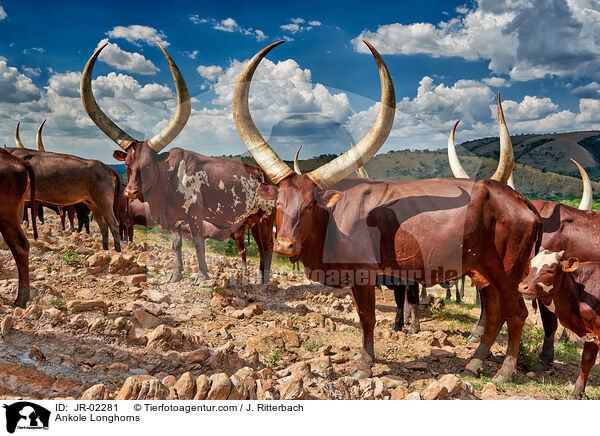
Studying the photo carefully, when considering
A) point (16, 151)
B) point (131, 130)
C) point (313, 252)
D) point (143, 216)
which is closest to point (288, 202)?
point (313, 252)

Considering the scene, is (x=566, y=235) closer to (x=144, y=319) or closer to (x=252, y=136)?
(x=252, y=136)

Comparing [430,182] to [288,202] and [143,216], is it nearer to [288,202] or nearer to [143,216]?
[288,202]

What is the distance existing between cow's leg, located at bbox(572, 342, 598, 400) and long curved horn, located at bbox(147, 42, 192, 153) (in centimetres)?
564

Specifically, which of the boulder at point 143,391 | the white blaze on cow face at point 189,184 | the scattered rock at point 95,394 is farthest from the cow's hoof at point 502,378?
the white blaze on cow face at point 189,184

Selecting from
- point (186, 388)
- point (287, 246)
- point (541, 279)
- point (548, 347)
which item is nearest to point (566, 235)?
point (548, 347)

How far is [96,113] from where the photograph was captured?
19.1 feet

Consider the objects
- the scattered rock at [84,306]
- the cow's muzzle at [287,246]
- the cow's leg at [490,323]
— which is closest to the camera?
the cow's muzzle at [287,246]

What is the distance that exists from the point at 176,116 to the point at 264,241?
3.22m

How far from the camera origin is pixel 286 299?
7.32m

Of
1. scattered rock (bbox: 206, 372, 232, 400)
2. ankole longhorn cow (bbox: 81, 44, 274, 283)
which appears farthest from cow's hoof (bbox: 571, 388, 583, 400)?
ankole longhorn cow (bbox: 81, 44, 274, 283)

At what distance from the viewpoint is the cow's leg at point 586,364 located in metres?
4.00

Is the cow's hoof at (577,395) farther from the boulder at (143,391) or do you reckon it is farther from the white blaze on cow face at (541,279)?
the boulder at (143,391)

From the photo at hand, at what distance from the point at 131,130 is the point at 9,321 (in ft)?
11.0
